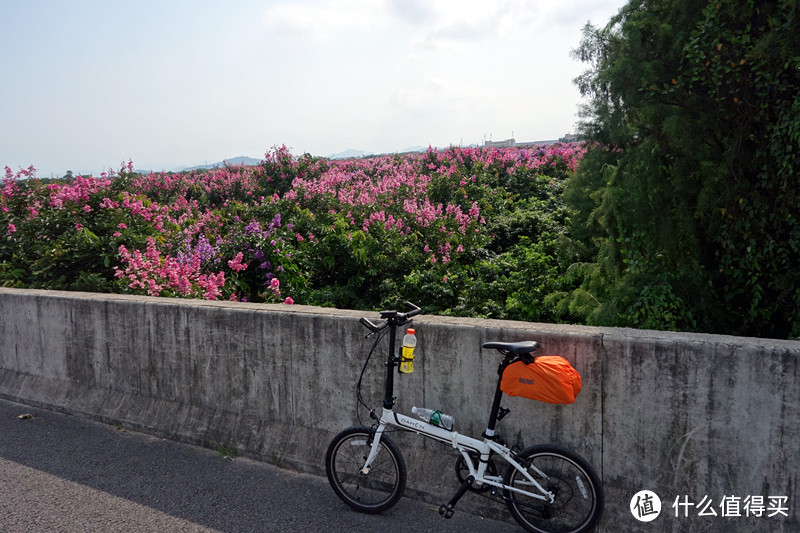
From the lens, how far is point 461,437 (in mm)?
3893

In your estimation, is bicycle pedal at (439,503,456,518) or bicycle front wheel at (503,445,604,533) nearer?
bicycle front wheel at (503,445,604,533)

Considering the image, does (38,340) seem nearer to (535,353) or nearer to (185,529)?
(185,529)

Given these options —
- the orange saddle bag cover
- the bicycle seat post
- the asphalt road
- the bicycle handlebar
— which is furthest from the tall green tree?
the asphalt road

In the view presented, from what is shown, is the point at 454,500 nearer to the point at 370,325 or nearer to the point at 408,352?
the point at 408,352

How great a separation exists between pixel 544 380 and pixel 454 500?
959 mm

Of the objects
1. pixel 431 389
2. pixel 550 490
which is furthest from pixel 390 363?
pixel 550 490

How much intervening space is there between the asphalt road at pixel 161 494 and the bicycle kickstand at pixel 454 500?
10 cm

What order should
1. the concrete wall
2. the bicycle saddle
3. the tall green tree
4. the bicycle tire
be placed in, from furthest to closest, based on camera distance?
the tall green tree
the bicycle tire
the bicycle saddle
the concrete wall

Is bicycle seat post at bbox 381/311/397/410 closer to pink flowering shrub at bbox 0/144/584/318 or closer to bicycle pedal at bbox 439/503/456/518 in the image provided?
bicycle pedal at bbox 439/503/456/518

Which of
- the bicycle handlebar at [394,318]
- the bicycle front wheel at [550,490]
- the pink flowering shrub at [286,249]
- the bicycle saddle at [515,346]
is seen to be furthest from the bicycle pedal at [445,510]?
the pink flowering shrub at [286,249]

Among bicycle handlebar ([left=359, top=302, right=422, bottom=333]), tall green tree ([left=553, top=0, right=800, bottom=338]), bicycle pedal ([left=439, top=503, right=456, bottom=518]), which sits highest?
tall green tree ([left=553, top=0, right=800, bottom=338])

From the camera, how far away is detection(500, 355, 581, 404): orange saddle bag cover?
354 cm

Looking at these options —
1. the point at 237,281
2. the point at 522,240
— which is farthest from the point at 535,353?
the point at 522,240

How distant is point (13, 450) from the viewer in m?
5.19
